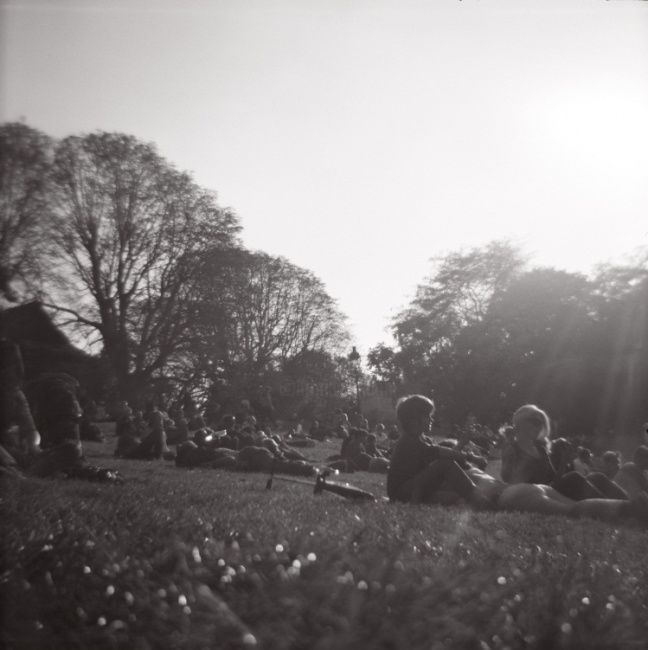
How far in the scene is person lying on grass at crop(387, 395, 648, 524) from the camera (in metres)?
5.27

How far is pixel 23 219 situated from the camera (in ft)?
50.2

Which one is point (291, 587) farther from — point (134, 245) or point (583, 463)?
point (134, 245)

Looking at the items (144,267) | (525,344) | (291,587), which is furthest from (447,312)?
(291,587)

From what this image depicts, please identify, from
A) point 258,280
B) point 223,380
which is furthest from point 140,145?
point 258,280

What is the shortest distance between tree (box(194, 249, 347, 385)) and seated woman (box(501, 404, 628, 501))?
66.5 ft

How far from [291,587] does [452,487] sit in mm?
4484

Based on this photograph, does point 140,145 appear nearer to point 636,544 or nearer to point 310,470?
point 310,470

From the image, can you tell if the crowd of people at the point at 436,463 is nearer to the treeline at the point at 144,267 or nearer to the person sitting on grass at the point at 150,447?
the person sitting on grass at the point at 150,447

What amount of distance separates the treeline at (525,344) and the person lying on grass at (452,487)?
86.4ft

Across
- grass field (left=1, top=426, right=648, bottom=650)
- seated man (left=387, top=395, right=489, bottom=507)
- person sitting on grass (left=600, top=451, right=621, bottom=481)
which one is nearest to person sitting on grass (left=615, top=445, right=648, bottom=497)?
seated man (left=387, top=395, right=489, bottom=507)

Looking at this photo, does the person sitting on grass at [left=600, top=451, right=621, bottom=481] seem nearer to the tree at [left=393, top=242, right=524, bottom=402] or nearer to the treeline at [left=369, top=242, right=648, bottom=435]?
the treeline at [left=369, top=242, right=648, bottom=435]

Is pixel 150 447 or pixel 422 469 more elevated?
pixel 422 469

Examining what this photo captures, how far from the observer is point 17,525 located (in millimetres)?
2568

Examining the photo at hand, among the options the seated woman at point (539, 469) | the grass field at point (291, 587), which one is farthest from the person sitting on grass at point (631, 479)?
the grass field at point (291, 587)
